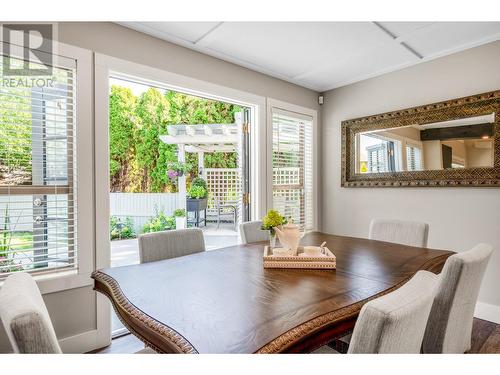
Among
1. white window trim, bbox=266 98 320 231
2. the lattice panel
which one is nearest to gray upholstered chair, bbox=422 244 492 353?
white window trim, bbox=266 98 320 231

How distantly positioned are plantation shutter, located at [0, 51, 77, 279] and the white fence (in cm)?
469

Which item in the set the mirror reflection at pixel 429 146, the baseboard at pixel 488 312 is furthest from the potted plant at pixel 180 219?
the baseboard at pixel 488 312

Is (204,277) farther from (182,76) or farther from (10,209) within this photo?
(182,76)

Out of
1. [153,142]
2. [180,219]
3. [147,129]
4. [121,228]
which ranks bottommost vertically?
[121,228]

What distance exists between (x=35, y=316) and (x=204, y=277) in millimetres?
806

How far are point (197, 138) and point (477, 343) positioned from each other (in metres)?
5.57

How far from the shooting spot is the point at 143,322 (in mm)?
1039

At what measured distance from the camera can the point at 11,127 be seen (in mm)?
2014

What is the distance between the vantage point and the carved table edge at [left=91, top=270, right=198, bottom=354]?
884 millimetres

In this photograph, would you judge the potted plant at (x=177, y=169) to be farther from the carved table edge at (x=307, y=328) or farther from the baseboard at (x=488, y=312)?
the carved table edge at (x=307, y=328)

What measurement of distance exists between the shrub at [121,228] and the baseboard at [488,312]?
20.0ft

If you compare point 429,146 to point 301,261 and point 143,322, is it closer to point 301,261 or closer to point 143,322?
point 301,261

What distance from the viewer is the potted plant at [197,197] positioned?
22.4 ft

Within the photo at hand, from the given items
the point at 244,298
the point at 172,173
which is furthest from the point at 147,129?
the point at 244,298
